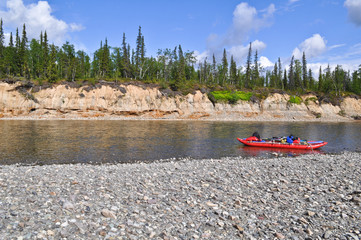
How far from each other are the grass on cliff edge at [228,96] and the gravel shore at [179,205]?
5749 cm

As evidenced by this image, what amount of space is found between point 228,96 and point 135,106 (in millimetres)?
28565

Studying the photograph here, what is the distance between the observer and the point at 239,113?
2630 inches

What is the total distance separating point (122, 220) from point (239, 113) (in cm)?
6400

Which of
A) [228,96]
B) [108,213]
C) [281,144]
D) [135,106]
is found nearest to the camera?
[108,213]

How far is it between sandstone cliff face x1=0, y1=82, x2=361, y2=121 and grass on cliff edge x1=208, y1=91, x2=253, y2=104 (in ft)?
5.25

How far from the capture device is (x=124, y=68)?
76.8m

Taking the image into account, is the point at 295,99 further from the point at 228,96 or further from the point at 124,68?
the point at 124,68

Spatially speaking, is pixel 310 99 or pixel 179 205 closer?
pixel 179 205

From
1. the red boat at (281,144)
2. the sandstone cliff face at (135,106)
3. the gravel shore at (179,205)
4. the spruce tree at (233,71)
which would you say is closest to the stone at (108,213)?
the gravel shore at (179,205)

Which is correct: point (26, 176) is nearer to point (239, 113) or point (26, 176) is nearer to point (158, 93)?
point (158, 93)

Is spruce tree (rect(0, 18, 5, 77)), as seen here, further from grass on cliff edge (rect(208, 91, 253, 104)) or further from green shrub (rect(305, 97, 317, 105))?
green shrub (rect(305, 97, 317, 105))

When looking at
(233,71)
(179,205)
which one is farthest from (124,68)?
(179,205)

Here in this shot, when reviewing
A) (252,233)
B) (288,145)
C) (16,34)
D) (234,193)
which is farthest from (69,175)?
(16,34)

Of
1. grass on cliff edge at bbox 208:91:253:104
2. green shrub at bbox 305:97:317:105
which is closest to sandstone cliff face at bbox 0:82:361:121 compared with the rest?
green shrub at bbox 305:97:317:105
